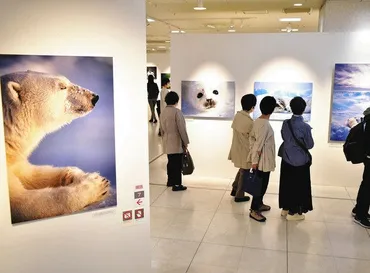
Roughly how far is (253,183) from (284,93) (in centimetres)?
239

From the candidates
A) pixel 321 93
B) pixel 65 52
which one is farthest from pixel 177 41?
pixel 65 52

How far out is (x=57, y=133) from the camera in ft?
8.98

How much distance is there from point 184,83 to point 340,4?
3441 mm

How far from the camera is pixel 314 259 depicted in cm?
440

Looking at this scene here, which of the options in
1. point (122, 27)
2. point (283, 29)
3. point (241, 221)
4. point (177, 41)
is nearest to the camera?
point (122, 27)

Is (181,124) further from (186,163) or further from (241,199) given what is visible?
(241,199)

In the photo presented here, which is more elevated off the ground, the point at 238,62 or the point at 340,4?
the point at 340,4

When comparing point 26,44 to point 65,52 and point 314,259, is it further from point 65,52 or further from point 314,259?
point 314,259

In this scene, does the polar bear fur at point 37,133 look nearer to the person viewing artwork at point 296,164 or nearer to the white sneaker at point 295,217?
the person viewing artwork at point 296,164

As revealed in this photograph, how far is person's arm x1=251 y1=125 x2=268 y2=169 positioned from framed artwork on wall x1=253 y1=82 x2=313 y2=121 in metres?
2.00

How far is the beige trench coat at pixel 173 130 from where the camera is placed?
21.4ft

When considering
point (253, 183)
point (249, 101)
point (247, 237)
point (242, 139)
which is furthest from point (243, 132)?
point (247, 237)

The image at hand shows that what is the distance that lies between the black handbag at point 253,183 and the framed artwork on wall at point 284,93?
2.05 metres

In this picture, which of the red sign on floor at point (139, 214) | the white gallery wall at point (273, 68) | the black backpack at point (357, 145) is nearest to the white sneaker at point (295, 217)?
the black backpack at point (357, 145)
